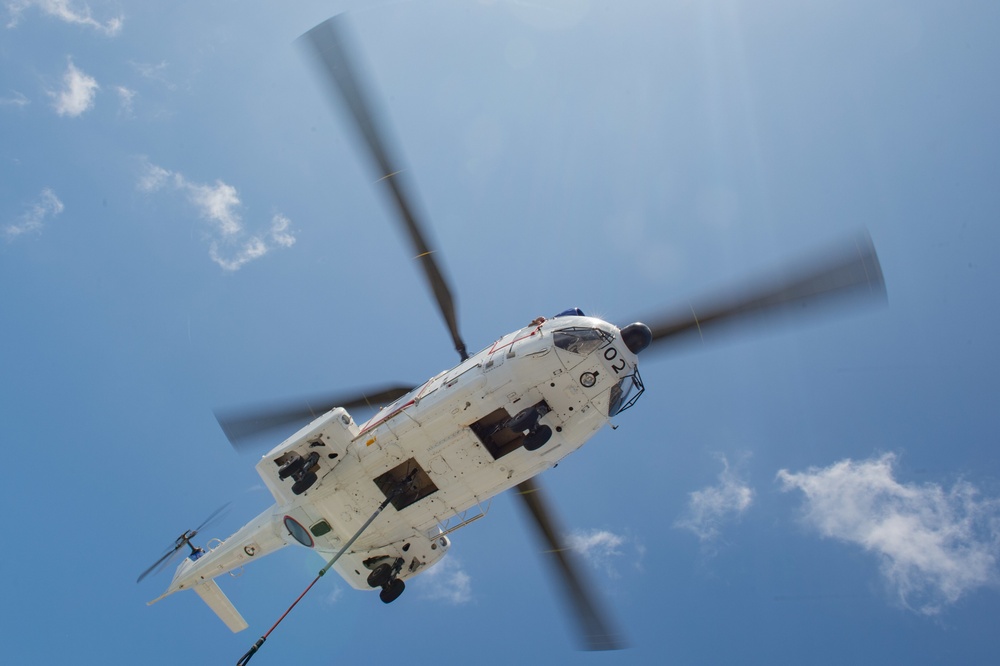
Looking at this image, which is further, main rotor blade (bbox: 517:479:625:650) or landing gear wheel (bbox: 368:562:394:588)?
main rotor blade (bbox: 517:479:625:650)

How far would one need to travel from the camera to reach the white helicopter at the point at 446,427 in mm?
12109

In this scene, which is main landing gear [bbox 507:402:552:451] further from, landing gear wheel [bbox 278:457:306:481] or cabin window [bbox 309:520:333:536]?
cabin window [bbox 309:520:333:536]

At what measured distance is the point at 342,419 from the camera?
14.4 metres

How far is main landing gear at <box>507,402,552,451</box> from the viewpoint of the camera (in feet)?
41.1

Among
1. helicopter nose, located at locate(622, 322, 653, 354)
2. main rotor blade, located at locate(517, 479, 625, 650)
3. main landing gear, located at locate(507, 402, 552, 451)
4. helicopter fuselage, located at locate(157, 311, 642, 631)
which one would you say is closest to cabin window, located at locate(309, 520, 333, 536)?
helicopter fuselage, located at locate(157, 311, 642, 631)

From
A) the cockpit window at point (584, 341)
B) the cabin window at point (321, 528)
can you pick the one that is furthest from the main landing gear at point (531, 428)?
the cabin window at point (321, 528)

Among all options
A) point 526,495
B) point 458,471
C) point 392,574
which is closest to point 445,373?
point 458,471

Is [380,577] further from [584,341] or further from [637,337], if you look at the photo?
[637,337]

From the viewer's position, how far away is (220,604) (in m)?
17.6

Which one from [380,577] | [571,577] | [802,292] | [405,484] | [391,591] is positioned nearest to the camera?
[802,292]

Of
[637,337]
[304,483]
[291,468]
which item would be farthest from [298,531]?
[637,337]

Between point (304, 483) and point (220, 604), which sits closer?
point (304, 483)

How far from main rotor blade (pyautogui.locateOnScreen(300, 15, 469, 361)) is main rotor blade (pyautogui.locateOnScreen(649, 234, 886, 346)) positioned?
209 inches

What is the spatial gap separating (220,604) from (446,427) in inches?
368
